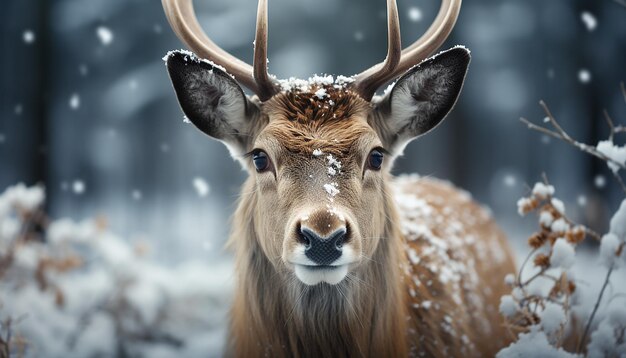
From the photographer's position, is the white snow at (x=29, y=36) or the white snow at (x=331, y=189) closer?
the white snow at (x=331, y=189)

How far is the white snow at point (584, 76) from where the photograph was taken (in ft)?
40.1

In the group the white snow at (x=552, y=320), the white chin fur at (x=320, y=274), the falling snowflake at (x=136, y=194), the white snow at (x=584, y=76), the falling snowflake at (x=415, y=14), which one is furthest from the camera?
the falling snowflake at (x=136, y=194)

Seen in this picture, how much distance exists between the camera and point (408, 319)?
374 cm

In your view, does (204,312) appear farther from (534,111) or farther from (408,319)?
(534,111)

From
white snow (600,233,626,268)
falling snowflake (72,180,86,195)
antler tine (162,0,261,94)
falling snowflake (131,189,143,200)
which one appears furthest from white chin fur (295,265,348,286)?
falling snowflake (131,189,143,200)

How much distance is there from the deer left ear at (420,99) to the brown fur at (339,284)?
0.58 ft

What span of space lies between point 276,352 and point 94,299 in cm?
369

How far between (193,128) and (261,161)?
9.44m

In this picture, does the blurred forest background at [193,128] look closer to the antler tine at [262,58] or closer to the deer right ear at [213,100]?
the deer right ear at [213,100]

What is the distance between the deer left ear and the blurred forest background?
7677 millimetres

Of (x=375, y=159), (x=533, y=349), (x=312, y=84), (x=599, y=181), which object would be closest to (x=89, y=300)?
(x=312, y=84)

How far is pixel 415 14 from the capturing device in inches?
443

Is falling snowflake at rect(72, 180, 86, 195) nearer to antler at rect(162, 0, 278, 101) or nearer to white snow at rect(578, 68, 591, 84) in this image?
antler at rect(162, 0, 278, 101)

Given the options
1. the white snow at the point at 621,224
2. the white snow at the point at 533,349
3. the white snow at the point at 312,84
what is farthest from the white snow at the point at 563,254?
the white snow at the point at 312,84
